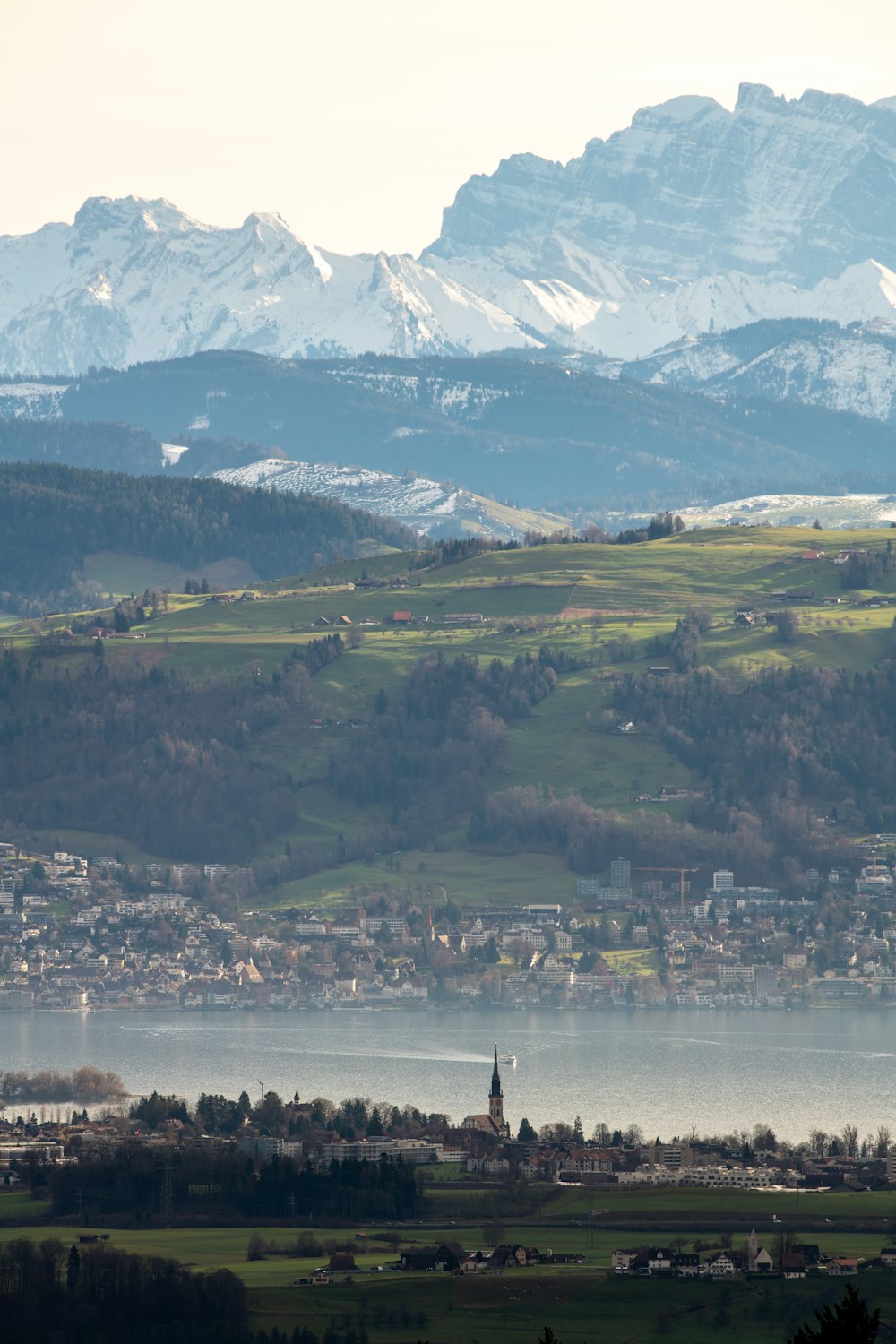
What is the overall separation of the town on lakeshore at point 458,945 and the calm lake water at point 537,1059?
4.08 meters

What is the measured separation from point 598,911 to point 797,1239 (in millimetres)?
89092

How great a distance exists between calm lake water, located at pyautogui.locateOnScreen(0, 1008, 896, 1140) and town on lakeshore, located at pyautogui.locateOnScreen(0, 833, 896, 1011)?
4084 millimetres

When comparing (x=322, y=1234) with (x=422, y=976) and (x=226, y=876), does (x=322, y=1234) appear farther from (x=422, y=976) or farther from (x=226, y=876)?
(x=226, y=876)

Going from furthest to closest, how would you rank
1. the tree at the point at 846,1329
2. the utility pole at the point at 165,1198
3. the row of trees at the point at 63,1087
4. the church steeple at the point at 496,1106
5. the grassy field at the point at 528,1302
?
the row of trees at the point at 63,1087 < the church steeple at the point at 496,1106 < the utility pole at the point at 165,1198 < the grassy field at the point at 528,1302 < the tree at the point at 846,1329

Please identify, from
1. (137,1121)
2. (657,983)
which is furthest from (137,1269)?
(657,983)

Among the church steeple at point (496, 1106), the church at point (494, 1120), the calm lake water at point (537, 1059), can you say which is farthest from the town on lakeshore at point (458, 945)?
the church steeple at point (496, 1106)

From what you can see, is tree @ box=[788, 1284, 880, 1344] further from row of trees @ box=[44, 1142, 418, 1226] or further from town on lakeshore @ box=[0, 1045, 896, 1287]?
row of trees @ box=[44, 1142, 418, 1226]

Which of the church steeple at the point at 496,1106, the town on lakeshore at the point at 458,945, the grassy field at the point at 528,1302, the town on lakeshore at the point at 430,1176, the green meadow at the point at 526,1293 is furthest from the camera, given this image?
the town on lakeshore at the point at 458,945

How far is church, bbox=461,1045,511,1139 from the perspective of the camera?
12062cm

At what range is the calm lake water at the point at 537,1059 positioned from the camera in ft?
439

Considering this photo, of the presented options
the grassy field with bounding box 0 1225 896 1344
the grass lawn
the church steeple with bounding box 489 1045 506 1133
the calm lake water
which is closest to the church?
the church steeple with bounding box 489 1045 506 1133

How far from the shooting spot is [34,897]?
633 feet

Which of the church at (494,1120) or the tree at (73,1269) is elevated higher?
the church at (494,1120)

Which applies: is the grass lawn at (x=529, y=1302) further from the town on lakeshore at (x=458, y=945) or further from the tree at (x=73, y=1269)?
the town on lakeshore at (x=458, y=945)
